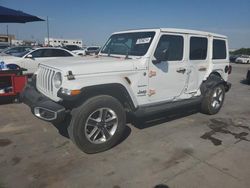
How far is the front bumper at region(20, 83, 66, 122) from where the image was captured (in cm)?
329

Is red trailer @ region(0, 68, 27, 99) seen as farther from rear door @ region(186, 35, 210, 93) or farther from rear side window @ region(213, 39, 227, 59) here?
rear side window @ region(213, 39, 227, 59)

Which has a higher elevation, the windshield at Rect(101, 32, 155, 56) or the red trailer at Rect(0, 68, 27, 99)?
the windshield at Rect(101, 32, 155, 56)

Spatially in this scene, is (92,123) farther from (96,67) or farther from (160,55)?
(160,55)

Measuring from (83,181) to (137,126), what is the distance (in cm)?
217

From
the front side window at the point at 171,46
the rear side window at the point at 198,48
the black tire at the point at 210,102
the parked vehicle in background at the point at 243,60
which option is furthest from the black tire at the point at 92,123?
the parked vehicle in background at the point at 243,60

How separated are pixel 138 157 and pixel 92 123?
36.0 inches

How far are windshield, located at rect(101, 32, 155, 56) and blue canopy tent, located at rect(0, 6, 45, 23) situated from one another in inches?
129

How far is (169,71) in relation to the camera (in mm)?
4562

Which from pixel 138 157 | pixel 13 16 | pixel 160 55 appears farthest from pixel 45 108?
pixel 13 16

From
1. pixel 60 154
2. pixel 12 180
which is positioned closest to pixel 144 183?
pixel 60 154

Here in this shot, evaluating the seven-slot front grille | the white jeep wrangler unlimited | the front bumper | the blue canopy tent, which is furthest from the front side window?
the blue canopy tent

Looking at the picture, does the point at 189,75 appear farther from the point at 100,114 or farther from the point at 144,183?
the point at 144,183

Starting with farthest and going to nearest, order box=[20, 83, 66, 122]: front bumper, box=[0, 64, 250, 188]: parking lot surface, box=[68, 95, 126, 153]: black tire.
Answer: box=[68, 95, 126, 153]: black tire
box=[20, 83, 66, 122]: front bumper
box=[0, 64, 250, 188]: parking lot surface

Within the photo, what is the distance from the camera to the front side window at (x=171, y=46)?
14.3ft
